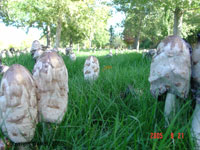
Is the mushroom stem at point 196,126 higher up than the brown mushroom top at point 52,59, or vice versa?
the brown mushroom top at point 52,59

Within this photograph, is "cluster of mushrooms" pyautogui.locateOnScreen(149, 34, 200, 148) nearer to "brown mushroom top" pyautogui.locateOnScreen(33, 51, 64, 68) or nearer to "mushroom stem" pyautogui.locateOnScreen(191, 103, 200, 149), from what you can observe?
"mushroom stem" pyautogui.locateOnScreen(191, 103, 200, 149)

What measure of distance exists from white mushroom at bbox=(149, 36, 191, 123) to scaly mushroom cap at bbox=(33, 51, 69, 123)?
0.66 meters

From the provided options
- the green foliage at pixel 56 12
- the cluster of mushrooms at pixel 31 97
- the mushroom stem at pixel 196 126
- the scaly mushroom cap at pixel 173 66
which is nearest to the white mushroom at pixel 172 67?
the scaly mushroom cap at pixel 173 66

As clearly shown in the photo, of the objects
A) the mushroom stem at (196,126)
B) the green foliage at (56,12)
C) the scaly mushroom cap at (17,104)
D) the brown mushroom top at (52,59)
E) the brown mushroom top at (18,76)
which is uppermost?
the green foliage at (56,12)

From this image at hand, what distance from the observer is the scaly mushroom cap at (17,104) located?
932 millimetres

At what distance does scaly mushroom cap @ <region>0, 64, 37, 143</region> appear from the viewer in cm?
93

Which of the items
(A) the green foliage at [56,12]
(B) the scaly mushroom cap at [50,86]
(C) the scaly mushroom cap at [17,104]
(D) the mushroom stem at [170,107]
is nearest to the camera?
(C) the scaly mushroom cap at [17,104]

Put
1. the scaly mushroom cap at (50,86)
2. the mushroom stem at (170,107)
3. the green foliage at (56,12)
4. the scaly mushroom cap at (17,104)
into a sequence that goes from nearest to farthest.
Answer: the scaly mushroom cap at (17,104) < the scaly mushroom cap at (50,86) < the mushroom stem at (170,107) < the green foliage at (56,12)

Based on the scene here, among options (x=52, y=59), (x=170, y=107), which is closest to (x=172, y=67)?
(x=170, y=107)

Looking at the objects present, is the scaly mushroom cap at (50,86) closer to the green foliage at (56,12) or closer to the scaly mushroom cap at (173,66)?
the scaly mushroom cap at (173,66)

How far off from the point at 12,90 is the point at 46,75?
0.72 feet

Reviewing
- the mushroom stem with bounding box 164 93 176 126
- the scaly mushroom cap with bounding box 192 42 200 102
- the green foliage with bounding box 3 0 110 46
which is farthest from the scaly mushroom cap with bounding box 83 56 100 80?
the green foliage with bounding box 3 0 110 46

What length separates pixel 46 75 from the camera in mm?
1076

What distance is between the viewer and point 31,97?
0.98 metres
